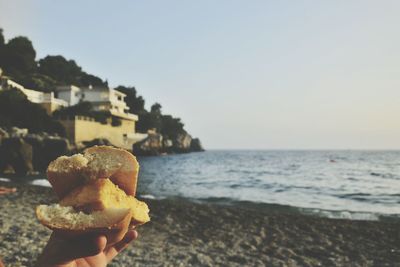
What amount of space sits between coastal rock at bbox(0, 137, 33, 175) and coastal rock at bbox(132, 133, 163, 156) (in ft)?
162

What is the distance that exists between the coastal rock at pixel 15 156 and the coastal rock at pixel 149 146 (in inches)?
1948

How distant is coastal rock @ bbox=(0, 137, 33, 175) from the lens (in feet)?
117

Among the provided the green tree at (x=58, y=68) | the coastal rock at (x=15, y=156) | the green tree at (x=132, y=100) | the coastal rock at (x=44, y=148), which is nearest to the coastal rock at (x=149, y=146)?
the green tree at (x=132, y=100)

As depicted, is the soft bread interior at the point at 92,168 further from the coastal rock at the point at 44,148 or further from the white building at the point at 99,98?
the white building at the point at 99,98

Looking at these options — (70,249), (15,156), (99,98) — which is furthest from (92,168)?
(99,98)

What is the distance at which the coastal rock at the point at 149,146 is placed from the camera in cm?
8962

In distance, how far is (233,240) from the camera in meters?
11.4

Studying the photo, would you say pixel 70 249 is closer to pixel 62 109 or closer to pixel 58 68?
pixel 62 109

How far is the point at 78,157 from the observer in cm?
201

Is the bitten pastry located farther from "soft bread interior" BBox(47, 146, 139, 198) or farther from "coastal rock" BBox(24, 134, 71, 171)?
"coastal rock" BBox(24, 134, 71, 171)

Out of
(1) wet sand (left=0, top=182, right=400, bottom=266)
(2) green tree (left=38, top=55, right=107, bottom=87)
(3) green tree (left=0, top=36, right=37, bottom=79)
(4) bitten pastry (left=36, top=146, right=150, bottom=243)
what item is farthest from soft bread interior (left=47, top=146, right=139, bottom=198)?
(2) green tree (left=38, top=55, right=107, bottom=87)

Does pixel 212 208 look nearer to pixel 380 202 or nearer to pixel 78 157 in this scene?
pixel 380 202

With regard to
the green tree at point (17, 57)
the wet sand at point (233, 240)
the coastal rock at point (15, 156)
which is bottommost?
the wet sand at point (233, 240)

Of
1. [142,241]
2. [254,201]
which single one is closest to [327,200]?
[254,201]
